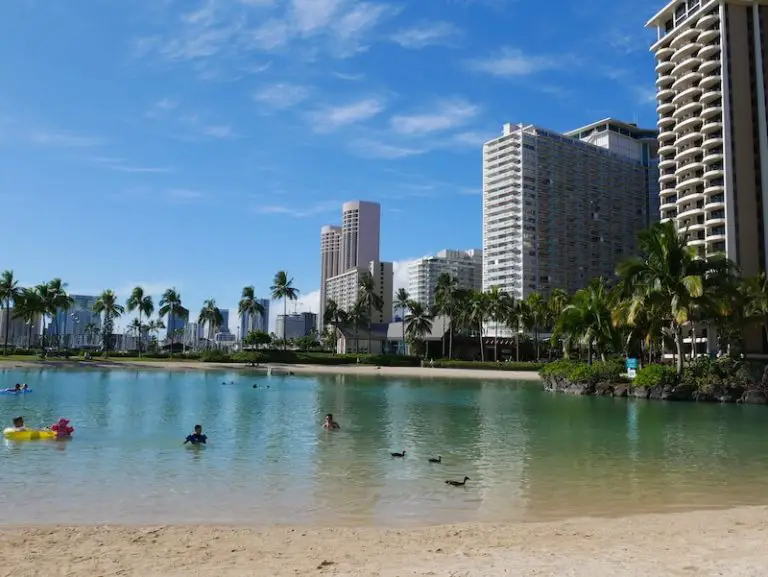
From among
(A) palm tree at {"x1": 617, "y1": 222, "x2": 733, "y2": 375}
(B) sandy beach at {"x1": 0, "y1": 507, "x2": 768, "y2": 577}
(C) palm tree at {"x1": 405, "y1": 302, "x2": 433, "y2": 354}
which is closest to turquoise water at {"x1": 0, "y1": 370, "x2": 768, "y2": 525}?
(B) sandy beach at {"x1": 0, "y1": 507, "x2": 768, "y2": 577}

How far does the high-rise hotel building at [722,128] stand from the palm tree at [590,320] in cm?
2956

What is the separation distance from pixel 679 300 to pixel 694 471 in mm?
29854

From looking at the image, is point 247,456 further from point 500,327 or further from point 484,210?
point 484,210

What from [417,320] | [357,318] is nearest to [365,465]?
[417,320]

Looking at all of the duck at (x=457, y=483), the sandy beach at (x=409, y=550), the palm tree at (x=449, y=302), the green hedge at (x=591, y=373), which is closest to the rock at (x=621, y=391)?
the green hedge at (x=591, y=373)

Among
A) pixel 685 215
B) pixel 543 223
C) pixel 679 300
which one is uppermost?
pixel 543 223

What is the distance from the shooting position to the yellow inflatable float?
22141mm

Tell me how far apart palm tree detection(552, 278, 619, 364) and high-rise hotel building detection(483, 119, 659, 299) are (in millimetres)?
93759

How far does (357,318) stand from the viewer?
4990 inches

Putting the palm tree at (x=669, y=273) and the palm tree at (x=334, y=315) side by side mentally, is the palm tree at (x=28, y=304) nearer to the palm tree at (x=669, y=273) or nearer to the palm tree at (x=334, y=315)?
the palm tree at (x=334, y=315)

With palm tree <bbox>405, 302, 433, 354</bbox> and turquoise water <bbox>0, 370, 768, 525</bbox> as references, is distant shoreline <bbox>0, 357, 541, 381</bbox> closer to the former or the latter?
palm tree <bbox>405, 302, 433, 354</bbox>

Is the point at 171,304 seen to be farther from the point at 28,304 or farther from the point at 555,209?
the point at 555,209

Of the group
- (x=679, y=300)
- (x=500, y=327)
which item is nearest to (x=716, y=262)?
(x=679, y=300)

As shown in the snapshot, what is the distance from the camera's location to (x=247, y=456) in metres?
19.6
